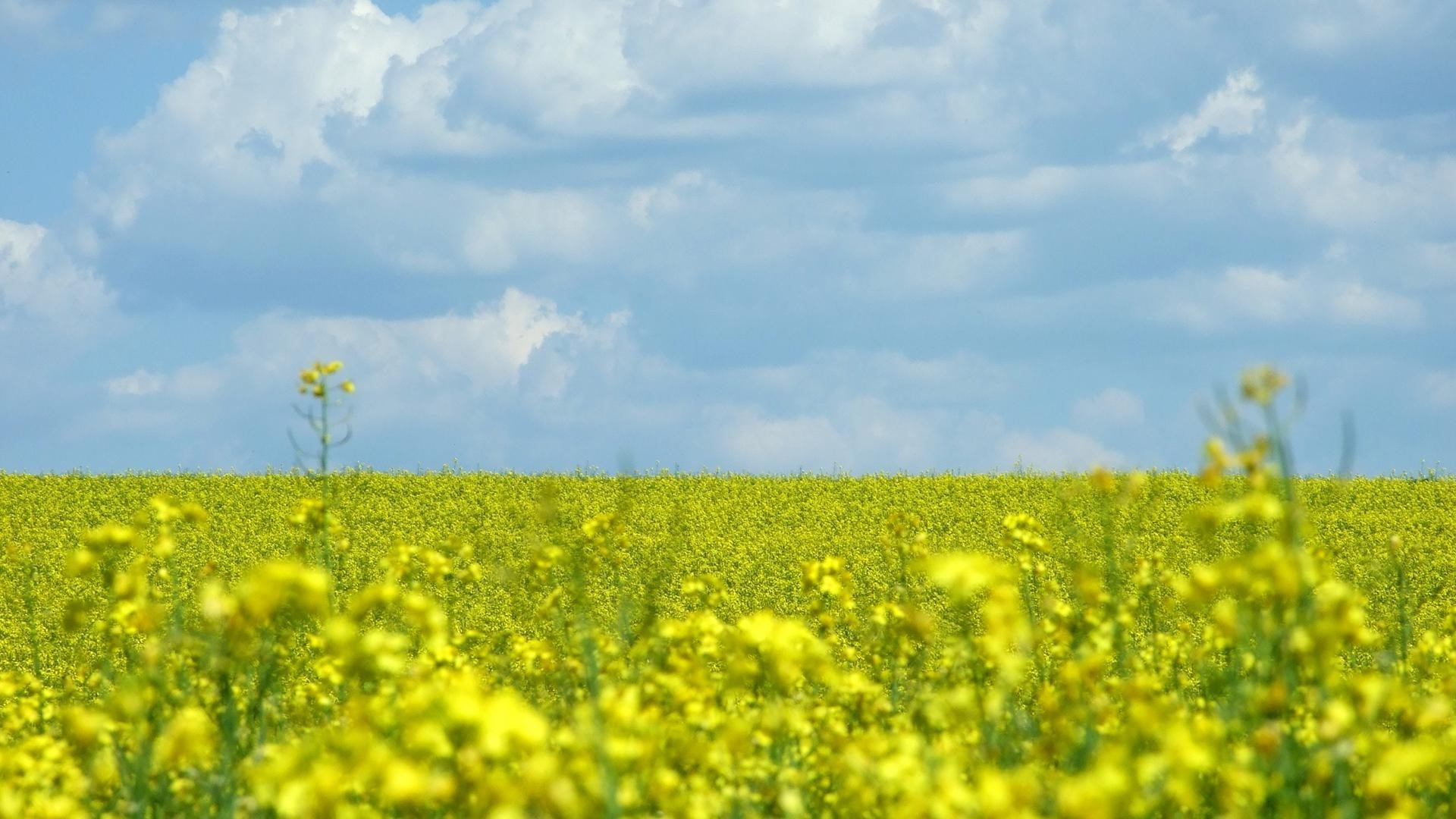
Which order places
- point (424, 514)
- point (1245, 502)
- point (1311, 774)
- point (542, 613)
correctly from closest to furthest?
point (1245, 502) → point (1311, 774) → point (542, 613) → point (424, 514)

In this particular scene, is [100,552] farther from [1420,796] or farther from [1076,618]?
[1420,796]

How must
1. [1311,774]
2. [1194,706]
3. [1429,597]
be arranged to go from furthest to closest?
[1429,597] < [1194,706] < [1311,774]

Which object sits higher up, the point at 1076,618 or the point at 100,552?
the point at 100,552

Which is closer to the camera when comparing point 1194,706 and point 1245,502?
point 1245,502

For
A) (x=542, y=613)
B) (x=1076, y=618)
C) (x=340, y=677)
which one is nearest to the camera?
(x=340, y=677)

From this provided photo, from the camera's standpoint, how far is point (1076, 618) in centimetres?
641

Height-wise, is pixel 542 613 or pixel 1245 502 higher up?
pixel 1245 502

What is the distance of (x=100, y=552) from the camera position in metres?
5.10

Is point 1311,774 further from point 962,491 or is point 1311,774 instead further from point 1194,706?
point 962,491

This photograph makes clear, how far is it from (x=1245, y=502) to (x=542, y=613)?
4.59 m

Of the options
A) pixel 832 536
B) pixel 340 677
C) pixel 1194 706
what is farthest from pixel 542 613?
pixel 832 536

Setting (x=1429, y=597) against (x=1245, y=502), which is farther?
(x=1429, y=597)

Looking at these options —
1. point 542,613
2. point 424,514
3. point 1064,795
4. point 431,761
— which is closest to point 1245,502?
point 1064,795

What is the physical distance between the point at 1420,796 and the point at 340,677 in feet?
16.1
